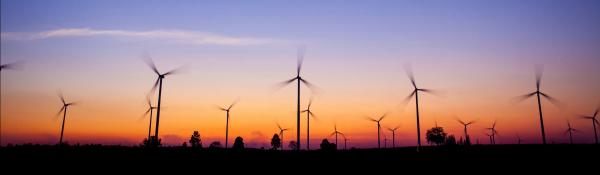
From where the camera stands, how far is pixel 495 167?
58.9m

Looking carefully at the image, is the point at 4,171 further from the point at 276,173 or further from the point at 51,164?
the point at 276,173

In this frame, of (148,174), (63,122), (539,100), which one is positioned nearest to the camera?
(148,174)

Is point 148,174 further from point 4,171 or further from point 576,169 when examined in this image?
point 576,169

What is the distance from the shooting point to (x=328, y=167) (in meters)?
59.8

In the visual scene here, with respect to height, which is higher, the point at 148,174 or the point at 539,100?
the point at 539,100

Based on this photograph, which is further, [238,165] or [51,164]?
[238,165]

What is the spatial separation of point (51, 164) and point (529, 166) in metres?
62.5

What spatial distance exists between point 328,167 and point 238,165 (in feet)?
40.7

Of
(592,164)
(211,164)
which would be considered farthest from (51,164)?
(592,164)

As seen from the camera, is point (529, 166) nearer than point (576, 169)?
No

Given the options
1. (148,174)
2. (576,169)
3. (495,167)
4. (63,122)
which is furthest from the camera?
(63,122)

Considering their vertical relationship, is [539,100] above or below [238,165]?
above

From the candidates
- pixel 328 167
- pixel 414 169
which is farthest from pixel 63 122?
pixel 414 169

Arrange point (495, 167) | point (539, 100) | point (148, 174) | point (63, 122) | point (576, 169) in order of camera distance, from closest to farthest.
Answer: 1. point (148, 174)
2. point (576, 169)
3. point (495, 167)
4. point (539, 100)
5. point (63, 122)
